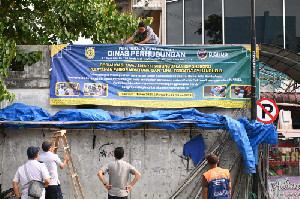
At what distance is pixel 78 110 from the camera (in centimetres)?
1184

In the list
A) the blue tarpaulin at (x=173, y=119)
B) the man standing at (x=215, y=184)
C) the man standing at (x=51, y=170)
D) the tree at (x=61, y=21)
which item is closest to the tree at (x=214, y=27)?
the tree at (x=61, y=21)

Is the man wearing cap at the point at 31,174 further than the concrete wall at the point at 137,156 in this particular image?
No

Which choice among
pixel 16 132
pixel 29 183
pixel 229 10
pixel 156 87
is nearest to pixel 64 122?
pixel 16 132

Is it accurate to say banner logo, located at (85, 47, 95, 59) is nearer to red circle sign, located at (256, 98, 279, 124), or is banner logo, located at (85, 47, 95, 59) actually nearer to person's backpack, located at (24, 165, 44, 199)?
red circle sign, located at (256, 98, 279, 124)

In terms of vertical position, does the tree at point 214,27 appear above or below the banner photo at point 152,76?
above

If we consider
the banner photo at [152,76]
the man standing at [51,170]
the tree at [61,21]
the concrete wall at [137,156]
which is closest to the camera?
the man standing at [51,170]

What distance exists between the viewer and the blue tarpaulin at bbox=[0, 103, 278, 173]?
37.0ft

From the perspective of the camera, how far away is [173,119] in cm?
1161

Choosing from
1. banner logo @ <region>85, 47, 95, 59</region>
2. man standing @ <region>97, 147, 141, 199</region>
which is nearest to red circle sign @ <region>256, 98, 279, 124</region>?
banner logo @ <region>85, 47, 95, 59</region>

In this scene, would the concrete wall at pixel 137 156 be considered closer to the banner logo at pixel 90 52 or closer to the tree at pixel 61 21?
the banner logo at pixel 90 52

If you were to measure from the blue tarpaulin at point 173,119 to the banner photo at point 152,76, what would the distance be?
71cm

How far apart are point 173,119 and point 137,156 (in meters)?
1.36

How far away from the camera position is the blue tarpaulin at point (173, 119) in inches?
444

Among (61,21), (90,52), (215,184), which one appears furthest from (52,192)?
(61,21)
